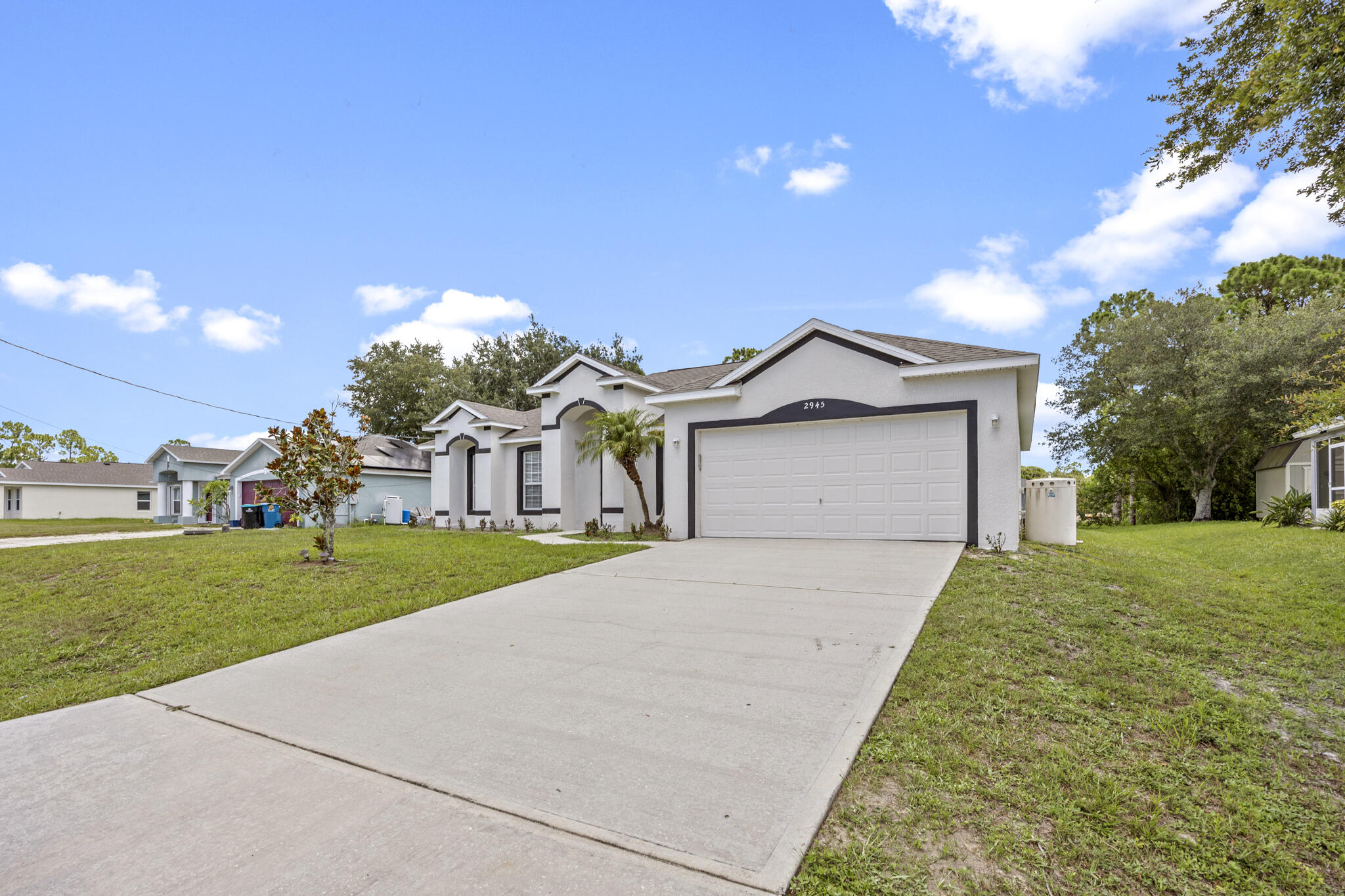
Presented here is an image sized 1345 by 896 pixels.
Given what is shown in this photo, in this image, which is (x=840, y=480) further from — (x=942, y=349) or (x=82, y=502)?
(x=82, y=502)

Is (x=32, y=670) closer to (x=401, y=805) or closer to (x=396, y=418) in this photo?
(x=401, y=805)

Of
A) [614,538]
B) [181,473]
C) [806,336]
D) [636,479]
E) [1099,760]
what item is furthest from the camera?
[181,473]

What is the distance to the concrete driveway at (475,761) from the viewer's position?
267 centimetres

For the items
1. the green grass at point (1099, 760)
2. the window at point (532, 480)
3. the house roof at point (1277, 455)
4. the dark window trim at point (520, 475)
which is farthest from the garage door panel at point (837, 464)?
the house roof at point (1277, 455)

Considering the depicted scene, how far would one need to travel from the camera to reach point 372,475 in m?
25.0

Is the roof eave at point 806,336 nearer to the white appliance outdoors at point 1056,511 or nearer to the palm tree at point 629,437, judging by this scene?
the palm tree at point 629,437

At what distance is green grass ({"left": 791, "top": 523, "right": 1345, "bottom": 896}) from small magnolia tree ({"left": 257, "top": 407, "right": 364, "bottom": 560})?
9.52 metres

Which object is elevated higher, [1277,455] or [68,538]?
[1277,455]

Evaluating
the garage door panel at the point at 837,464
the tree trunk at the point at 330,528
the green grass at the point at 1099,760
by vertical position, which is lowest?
the green grass at the point at 1099,760

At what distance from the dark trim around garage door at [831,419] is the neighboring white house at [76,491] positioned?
138 feet

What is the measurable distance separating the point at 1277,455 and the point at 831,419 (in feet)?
69.8

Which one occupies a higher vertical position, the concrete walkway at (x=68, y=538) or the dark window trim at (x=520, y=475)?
the dark window trim at (x=520, y=475)

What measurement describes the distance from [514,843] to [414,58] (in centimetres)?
1501

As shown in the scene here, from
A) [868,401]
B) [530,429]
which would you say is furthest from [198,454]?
[868,401]
